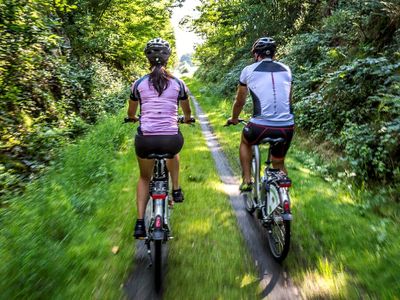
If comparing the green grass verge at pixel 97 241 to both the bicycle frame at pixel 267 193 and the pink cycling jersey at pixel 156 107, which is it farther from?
the pink cycling jersey at pixel 156 107

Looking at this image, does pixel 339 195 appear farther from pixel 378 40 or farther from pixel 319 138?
pixel 378 40

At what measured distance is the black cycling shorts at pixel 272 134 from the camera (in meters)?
4.61

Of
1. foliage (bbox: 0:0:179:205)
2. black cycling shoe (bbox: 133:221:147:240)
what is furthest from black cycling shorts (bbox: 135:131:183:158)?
foliage (bbox: 0:0:179:205)

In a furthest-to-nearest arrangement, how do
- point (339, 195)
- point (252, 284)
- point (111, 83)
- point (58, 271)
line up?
point (111, 83) → point (339, 195) → point (252, 284) → point (58, 271)

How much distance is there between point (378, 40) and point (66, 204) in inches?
324

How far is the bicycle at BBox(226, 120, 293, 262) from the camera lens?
402cm

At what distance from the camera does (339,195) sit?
6.09 m

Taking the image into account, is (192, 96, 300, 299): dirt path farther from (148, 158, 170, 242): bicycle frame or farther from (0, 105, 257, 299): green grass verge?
(148, 158, 170, 242): bicycle frame

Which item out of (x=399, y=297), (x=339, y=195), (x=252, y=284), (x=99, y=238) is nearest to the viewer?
(x=399, y=297)

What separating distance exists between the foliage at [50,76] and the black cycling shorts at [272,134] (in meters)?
4.21

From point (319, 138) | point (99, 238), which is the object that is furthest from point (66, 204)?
point (319, 138)

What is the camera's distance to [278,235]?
4.38 meters

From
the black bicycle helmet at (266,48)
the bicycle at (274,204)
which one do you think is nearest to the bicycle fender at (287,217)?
the bicycle at (274,204)

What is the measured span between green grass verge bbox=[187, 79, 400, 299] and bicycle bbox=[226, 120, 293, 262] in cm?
27
